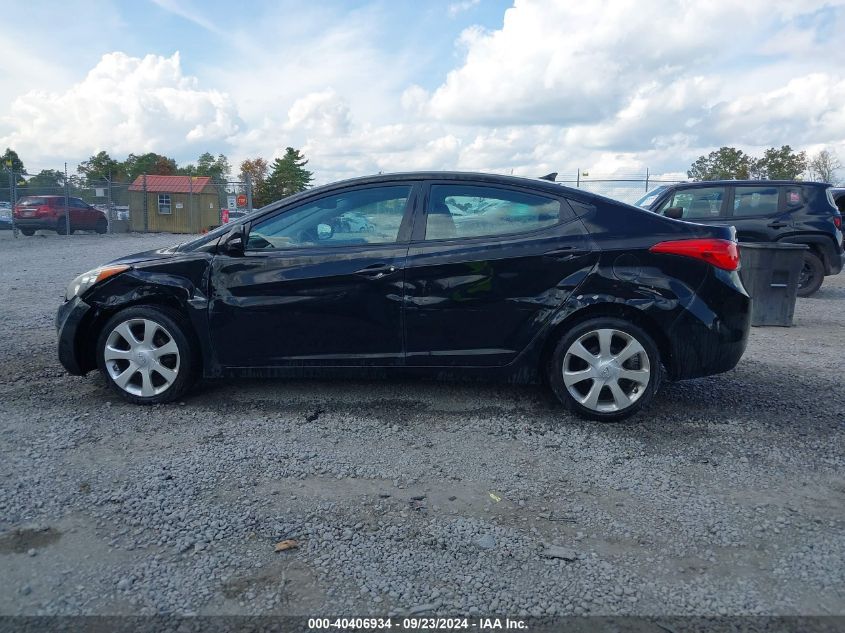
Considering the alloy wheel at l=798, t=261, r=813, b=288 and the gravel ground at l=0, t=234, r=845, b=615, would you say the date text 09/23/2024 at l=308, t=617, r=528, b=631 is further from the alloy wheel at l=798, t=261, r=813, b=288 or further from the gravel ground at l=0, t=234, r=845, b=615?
the alloy wheel at l=798, t=261, r=813, b=288

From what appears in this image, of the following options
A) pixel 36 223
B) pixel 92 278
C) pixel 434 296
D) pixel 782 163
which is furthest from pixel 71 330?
pixel 782 163

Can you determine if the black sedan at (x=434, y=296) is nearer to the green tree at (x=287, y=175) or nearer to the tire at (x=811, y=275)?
the tire at (x=811, y=275)

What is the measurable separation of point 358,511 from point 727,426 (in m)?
2.61

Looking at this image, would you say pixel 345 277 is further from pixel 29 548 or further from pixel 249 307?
pixel 29 548

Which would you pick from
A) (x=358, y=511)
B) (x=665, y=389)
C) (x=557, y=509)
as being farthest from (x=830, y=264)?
(x=358, y=511)

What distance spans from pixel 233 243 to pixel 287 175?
6768 cm

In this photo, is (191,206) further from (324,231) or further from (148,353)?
(324,231)

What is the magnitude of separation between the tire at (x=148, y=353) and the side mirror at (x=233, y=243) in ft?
1.85

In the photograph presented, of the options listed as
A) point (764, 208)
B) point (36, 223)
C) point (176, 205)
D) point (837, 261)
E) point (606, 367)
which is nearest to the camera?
point (606, 367)

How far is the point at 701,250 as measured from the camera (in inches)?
175

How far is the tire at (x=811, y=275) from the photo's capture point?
10570mm

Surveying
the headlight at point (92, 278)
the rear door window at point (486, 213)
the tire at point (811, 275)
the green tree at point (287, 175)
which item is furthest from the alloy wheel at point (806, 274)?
the green tree at point (287, 175)

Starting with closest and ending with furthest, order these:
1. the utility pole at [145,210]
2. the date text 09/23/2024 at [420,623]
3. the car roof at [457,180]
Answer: the date text 09/23/2024 at [420,623] → the car roof at [457,180] → the utility pole at [145,210]

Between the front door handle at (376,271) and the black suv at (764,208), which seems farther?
the black suv at (764,208)
